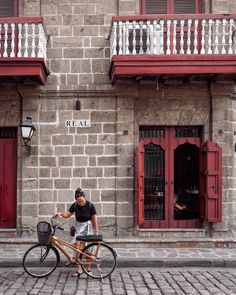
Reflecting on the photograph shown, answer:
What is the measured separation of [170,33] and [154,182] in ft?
11.9

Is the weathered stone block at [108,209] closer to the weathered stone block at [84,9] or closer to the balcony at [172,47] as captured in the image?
the balcony at [172,47]

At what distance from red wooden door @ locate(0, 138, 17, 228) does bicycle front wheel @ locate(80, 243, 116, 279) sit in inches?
146

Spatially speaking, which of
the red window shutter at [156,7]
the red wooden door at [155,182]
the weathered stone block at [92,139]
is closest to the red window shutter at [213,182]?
the red wooden door at [155,182]

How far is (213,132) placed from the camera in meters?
11.4

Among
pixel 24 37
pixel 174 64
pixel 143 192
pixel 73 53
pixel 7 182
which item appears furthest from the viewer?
pixel 7 182

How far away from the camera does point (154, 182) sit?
1148cm

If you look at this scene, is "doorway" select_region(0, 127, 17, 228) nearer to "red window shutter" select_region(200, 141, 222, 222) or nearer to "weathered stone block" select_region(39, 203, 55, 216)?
"weathered stone block" select_region(39, 203, 55, 216)

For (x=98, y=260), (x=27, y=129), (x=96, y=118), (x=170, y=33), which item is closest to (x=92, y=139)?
(x=96, y=118)

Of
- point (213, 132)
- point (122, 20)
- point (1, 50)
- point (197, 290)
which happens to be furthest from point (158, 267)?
point (1, 50)

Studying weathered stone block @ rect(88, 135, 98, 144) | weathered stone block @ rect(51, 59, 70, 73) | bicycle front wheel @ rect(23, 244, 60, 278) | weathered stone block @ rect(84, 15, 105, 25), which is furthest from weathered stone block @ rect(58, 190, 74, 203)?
weathered stone block @ rect(84, 15, 105, 25)

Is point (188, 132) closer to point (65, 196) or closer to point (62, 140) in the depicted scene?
point (62, 140)

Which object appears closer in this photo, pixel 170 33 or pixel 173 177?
pixel 170 33

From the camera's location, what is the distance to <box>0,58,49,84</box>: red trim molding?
1032cm

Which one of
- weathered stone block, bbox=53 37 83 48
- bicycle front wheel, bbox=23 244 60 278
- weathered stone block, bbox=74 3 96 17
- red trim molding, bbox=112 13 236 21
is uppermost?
weathered stone block, bbox=74 3 96 17
